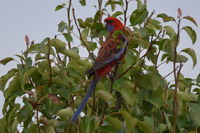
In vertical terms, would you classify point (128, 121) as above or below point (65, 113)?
below

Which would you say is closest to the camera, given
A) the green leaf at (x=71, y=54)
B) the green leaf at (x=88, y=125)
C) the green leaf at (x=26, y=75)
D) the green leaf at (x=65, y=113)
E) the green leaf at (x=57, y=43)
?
the green leaf at (x=88, y=125)

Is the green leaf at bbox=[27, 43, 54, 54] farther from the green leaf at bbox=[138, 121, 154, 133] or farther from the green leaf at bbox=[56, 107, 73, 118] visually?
the green leaf at bbox=[138, 121, 154, 133]

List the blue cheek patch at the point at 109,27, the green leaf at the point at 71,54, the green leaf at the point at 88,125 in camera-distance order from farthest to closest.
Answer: the blue cheek patch at the point at 109,27 < the green leaf at the point at 71,54 < the green leaf at the point at 88,125

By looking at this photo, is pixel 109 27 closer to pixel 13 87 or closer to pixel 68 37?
pixel 68 37

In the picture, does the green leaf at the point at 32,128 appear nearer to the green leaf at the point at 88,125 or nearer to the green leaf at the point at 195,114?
the green leaf at the point at 88,125

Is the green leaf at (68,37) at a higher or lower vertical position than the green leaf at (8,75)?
higher

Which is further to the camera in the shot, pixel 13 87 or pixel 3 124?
Answer: pixel 3 124

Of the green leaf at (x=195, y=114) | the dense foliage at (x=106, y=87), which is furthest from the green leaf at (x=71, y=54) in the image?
the green leaf at (x=195, y=114)

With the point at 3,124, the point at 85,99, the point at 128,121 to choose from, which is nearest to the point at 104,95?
the point at 85,99

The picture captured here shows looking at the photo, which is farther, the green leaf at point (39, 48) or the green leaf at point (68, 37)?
the green leaf at point (68, 37)

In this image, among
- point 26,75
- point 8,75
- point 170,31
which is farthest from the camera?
point 8,75

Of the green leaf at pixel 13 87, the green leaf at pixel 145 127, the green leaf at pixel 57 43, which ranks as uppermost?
the green leaf at pixel 57 43

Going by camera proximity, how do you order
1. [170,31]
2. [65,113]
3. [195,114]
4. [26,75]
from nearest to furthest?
[65,113] → [26,75] → [195,114] → [170,31]

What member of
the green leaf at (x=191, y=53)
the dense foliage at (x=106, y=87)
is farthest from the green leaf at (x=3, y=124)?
the green leaf at (x=191, y=53)
